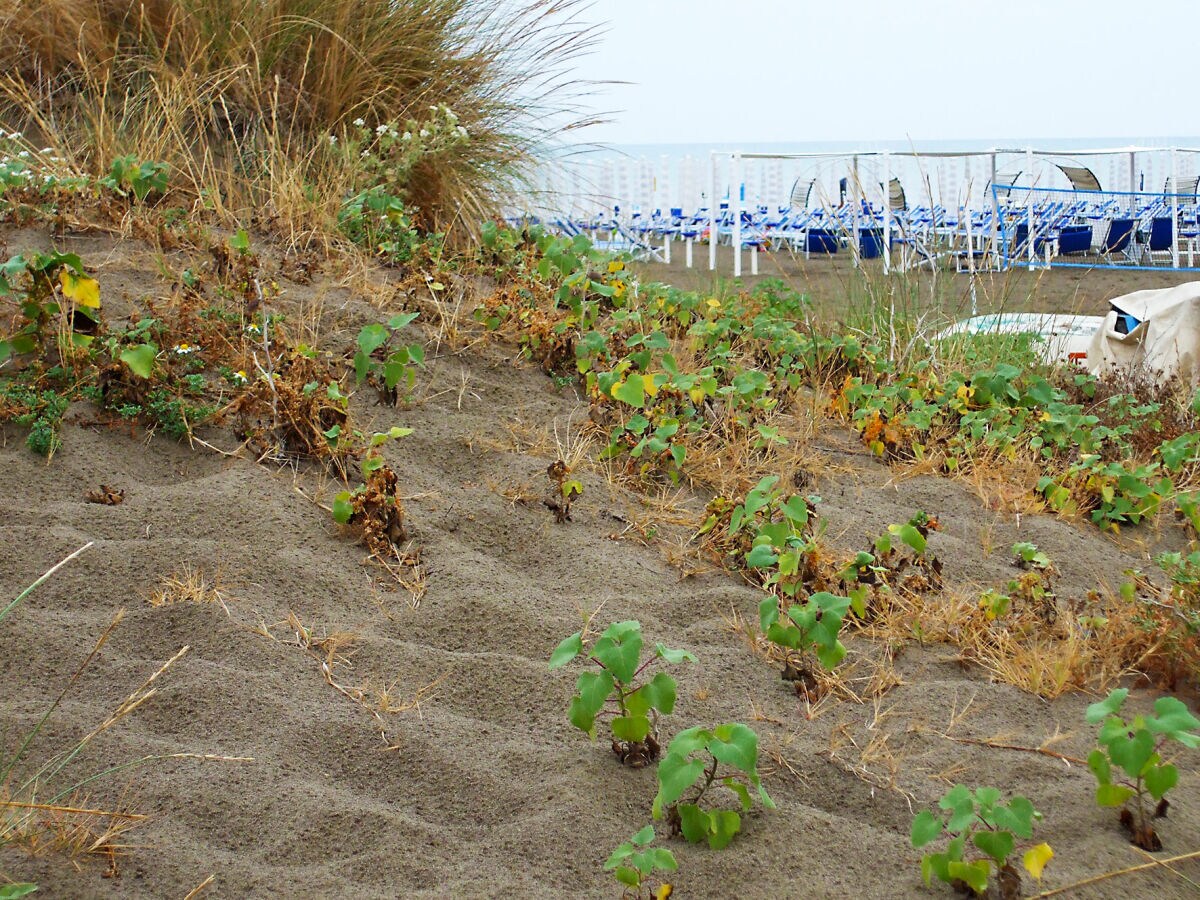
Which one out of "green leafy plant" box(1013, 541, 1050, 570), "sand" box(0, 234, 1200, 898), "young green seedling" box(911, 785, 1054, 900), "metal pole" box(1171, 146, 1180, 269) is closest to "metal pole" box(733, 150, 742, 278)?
"metal pole" box(1171, 146, 1180, 269)

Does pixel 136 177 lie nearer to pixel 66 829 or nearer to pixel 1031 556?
pixel 66 829

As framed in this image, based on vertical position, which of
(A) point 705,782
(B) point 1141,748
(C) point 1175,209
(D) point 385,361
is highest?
(C) point 1175,209

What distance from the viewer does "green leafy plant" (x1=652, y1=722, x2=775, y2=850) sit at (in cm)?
147

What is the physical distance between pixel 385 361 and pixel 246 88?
193 cm

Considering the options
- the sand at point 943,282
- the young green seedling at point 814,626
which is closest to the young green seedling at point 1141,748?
the young green seedling at point 814,626

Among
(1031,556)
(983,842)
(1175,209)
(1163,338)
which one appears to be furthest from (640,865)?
(1175,209)

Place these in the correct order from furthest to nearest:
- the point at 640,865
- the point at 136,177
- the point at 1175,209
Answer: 1. the point at 1175,209
2. the point at 136,177
3. the point at 640,865

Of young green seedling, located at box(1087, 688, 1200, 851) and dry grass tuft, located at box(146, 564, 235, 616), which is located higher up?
dry grass tuft, located at box(146, 564, 235, 616)

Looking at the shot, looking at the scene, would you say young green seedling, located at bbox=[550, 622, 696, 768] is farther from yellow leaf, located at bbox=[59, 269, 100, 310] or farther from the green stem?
yellow leaf, located at bbox=[59, 269, 100, 310]

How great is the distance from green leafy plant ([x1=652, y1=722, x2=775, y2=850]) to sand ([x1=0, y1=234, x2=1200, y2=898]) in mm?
36

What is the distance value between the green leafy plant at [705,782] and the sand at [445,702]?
0.04 meters

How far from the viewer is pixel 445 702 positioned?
6.44 feet

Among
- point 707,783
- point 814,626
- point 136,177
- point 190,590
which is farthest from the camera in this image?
point 136,177

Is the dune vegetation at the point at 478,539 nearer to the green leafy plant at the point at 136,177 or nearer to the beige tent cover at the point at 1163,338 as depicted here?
the green leafy plant at the point at 136,177
